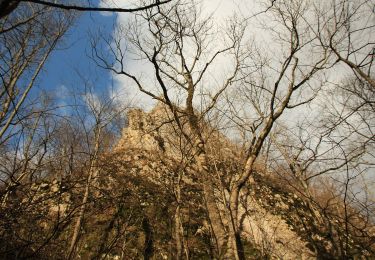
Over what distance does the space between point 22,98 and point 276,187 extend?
478 inches

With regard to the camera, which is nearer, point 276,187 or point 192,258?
point 192,258

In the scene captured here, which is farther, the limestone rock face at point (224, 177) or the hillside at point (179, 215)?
the limestone rock face at point (224, 177)

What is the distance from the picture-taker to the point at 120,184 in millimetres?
13164

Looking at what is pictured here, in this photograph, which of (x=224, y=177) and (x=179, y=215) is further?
(x=224, y=177)

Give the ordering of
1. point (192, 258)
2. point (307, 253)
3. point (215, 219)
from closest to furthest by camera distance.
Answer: point (215, 219) < point (192, 258) < point (307, 253)

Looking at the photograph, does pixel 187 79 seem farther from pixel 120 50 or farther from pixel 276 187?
pixel 276 187

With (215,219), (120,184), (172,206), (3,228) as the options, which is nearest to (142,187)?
(120,184)

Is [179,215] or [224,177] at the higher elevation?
[224,177]

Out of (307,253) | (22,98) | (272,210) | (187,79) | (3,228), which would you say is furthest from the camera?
(272,210)

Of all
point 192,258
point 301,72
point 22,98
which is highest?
point 301,72

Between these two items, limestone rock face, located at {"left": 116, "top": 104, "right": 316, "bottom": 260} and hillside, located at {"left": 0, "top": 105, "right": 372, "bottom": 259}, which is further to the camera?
limestone rock face, located at {"left": 116, "top": 104, "right": 316, "bottom": 260}

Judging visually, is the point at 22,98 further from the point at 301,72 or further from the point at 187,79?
the point at 301,72

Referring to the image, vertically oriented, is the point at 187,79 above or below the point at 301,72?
above

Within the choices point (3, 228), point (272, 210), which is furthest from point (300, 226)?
point (3, 228)
